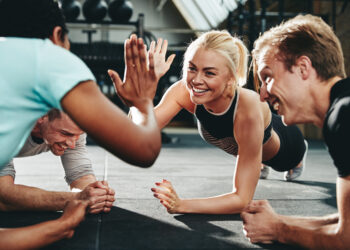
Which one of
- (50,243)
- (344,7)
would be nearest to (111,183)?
(50,243)

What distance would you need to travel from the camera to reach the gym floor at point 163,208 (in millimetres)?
1339

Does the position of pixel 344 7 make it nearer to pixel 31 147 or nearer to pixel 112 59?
pixel 112 59

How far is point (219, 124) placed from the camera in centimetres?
192

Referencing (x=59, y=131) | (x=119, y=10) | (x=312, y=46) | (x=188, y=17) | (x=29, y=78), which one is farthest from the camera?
(x=188, y=17)

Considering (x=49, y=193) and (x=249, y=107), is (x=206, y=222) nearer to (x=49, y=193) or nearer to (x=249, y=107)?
(x=249, y=107)

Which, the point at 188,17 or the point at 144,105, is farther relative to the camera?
the point at 188,17

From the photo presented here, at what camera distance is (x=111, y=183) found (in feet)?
8.33

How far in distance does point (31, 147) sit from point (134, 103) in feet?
2.62

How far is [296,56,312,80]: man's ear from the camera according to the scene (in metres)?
1.17

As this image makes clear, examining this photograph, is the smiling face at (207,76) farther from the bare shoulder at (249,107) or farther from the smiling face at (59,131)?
the smiling face at (59,131)

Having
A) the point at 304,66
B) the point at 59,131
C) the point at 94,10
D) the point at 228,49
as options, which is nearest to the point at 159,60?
the point at 304,66

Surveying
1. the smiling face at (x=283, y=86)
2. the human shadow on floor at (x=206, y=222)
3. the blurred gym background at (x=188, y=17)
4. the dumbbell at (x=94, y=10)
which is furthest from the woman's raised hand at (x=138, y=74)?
the dumbbell at (x=94, y=10)

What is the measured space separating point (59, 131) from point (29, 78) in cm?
61

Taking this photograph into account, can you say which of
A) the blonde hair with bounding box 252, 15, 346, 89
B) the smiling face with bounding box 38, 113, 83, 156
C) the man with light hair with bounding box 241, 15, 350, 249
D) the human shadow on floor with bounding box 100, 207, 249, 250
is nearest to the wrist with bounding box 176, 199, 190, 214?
the human shadow on floor with bounding box 100, 207, 249, 250
